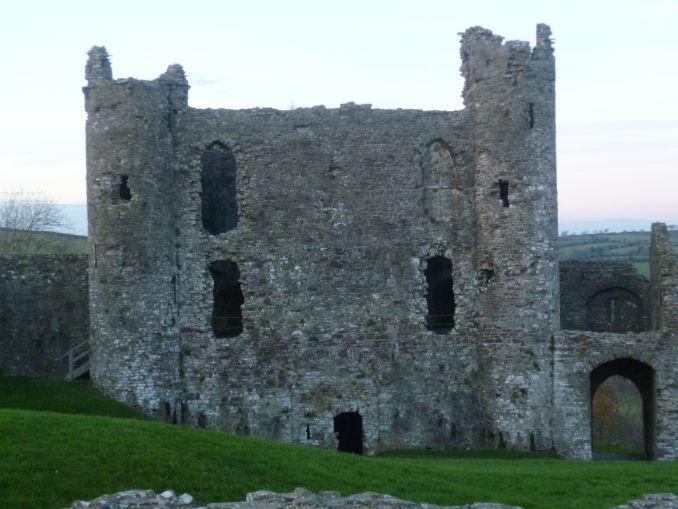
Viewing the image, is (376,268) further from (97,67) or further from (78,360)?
(97,67)

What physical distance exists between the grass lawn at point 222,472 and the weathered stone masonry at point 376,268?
499 cm

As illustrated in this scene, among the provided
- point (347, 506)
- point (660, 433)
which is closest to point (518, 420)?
point (660, 433)

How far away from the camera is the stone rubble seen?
58.5ft

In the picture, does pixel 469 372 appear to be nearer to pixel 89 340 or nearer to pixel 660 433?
pixel 660 433

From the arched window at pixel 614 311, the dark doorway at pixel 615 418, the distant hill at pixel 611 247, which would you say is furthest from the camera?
the distant hill at pixel 611 247

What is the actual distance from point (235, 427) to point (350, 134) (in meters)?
8.61

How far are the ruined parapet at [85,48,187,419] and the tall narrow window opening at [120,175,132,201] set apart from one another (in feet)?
0.09

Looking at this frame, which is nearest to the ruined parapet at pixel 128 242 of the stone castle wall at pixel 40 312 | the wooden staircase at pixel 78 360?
the wooden staircase at pixel 78 360

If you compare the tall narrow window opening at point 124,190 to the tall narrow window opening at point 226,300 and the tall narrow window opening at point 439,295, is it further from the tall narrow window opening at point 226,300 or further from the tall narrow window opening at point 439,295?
the tall narrow window opening at point 439,295

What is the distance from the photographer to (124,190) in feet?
94.5

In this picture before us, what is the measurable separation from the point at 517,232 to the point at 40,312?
13.5 m

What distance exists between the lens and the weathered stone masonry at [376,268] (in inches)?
1161

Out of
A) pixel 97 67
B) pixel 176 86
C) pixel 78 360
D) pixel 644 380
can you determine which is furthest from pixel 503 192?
pixel 78 360

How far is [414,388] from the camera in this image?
30.2m
